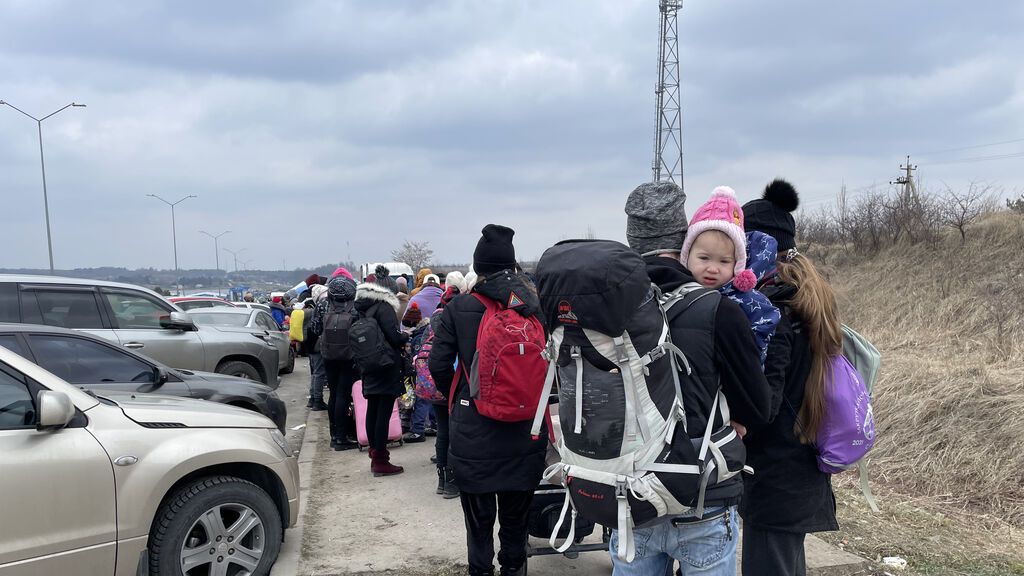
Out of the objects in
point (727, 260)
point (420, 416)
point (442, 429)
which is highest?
point (727, 260)

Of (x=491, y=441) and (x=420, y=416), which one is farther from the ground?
(x=491, y=441)

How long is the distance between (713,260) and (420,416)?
5996 mm

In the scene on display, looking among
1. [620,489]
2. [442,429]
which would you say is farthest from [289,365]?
[620,489]

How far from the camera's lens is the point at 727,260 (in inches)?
90.4

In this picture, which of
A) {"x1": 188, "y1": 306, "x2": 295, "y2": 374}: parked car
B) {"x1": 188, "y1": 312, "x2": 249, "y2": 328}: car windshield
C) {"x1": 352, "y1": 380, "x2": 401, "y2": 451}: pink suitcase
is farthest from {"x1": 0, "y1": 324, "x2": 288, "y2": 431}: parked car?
{"x1": 188, "y1": 312, "x2": 249, "y2": 328}: car windshield

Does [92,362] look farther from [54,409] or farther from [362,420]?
[362,420]

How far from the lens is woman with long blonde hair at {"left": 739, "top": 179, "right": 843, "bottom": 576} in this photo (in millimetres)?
2348

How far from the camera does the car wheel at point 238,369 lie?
9.84 meters

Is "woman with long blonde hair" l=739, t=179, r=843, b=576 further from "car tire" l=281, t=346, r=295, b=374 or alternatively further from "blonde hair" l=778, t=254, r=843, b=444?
"car tire" l=281, t=346, r=295, b=374

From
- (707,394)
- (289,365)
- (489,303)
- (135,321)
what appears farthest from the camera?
(289,365)

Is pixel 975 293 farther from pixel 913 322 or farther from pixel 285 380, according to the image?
pixel 285 380

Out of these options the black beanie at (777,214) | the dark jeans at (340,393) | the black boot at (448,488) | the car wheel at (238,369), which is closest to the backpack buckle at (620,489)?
the black beanie at (777,214)

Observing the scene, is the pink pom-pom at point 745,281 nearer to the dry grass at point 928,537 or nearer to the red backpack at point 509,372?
the red backpack at point 509,372

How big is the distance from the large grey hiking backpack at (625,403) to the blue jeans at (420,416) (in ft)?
19.2
